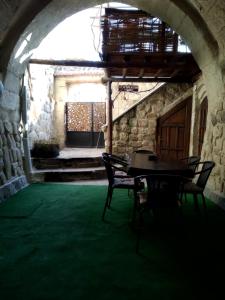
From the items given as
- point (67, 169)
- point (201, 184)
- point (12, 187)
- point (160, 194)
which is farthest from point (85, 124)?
point (160, 194)

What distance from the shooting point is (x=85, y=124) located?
845cm

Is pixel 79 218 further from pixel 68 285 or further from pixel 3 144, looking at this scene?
pixel 3 144

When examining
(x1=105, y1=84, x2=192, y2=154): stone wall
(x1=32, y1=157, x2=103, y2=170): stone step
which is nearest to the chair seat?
(x1=32, y1=157, x2=103, y2=170): stone step

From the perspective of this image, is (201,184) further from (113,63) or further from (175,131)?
(175,131)

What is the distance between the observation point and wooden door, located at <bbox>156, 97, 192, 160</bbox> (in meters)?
6.05

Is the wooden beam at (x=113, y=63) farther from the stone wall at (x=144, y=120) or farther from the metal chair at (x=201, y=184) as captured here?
the metal chair at (x=201, y=184)

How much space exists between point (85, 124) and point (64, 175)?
3781 millimetres

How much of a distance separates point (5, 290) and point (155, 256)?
116cm

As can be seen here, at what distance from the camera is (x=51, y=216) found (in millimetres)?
2906

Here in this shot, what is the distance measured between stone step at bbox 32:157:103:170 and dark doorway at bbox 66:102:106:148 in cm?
282

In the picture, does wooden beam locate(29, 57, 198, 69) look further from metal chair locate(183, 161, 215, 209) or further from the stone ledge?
metal chair locate(183, 161, 215, 209)

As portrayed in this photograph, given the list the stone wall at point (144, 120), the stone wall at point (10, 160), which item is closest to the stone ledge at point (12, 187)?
the stone wall at point (10, 160)

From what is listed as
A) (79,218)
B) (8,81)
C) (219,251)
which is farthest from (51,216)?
(8,81)

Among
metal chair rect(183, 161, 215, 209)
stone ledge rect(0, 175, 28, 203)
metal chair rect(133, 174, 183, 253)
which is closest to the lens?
metal chair rect(133, 174, 183, 253)
